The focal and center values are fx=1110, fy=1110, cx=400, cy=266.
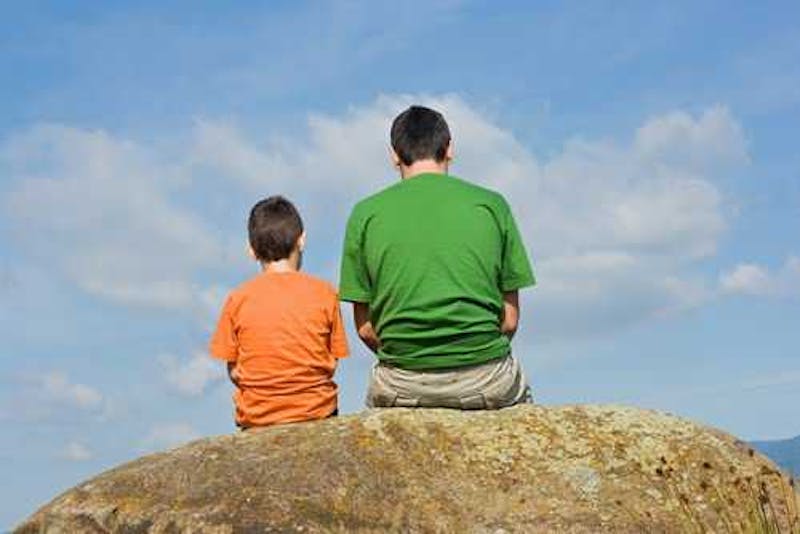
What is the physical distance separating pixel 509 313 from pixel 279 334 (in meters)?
1.70

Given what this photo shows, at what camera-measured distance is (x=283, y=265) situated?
855cm

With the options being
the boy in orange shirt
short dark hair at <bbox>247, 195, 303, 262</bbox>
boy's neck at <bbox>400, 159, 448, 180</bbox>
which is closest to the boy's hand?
the boy in orange shirt

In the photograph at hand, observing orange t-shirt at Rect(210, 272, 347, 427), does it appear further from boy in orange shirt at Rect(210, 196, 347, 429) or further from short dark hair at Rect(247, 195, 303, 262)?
short dark hair at Rect(247, 195, 303, 262)

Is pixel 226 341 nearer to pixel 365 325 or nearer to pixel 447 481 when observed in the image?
pixel 365 325

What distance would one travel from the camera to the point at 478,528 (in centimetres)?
696

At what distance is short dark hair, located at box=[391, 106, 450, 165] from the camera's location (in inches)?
320

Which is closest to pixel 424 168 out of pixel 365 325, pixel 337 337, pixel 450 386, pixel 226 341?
pixel 365 325

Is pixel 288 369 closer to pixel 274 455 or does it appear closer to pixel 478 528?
pixel 274 455

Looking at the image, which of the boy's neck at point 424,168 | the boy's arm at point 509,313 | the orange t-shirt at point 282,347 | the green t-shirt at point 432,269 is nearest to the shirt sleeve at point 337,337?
the orange t-shirt at point 282,347

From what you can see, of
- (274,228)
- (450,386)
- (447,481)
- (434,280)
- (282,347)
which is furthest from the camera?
(274,228)

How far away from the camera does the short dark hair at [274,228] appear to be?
8.40 metres

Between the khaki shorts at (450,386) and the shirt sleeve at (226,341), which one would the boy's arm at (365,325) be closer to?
the khaki shorts at (450,386)

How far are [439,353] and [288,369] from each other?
1.20 m

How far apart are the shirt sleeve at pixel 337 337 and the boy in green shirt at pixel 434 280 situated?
33 centimetres
